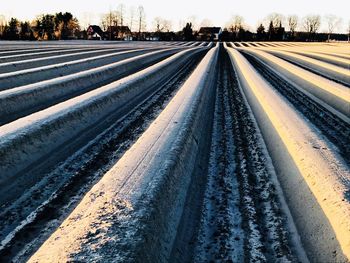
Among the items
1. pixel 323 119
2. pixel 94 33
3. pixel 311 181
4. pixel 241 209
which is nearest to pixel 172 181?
pixel 241 209

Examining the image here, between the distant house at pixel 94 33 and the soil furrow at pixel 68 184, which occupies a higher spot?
the distant house at pixel 94 33

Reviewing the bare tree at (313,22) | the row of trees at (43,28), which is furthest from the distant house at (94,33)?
the bare tree at (313,22)

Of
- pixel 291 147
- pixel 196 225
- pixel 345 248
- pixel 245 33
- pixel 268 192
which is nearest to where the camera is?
pixel 345 248

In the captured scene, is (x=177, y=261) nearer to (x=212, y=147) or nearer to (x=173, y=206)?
(x=173, y=206)

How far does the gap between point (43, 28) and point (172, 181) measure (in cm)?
8268

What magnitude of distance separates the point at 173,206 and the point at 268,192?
3.73 feet

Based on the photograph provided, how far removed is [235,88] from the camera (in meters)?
10.6

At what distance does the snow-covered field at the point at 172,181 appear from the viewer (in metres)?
3.02

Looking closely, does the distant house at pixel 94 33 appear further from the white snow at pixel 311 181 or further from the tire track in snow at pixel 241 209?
the tire track in snow at pixel 241 209

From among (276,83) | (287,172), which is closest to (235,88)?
(276,83)

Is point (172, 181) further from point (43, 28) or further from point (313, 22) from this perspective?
point (313, 22)

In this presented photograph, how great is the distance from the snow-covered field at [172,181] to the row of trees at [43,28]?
5867cm

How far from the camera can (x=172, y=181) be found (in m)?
4.05

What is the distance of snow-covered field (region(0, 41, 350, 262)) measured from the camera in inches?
119
